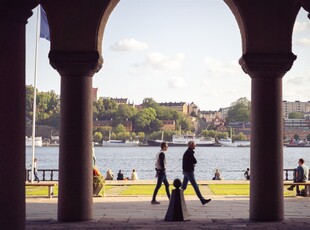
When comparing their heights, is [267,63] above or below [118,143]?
above

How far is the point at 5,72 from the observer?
9.00 meters

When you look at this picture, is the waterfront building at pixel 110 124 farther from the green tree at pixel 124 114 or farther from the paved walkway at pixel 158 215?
the paved walkway at pixel 158 215

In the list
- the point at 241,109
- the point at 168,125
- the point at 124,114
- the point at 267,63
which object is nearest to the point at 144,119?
the point at 124,114

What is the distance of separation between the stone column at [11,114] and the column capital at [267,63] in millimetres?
5896

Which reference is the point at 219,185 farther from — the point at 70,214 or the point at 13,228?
the point at 13,228

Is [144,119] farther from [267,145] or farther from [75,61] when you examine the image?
[75,61]

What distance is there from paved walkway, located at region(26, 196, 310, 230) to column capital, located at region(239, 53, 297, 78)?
3032 millimetres

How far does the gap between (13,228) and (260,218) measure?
646 centimetres

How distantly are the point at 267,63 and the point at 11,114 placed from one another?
6378 mm

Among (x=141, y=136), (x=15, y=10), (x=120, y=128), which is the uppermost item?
(x=120, y=128)

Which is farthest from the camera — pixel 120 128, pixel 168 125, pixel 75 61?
pixel 168 125

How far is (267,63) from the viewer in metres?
13.7

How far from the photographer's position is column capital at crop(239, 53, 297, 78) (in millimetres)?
13711

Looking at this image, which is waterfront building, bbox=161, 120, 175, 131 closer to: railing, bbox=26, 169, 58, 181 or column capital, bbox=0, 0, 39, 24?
railing, bbox=26, 169, 58, 181
